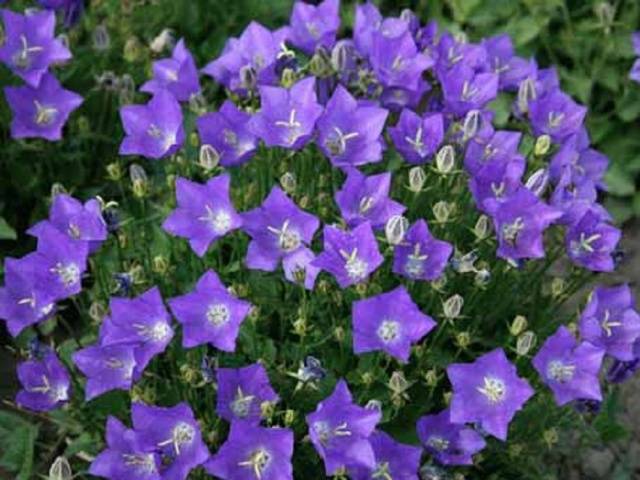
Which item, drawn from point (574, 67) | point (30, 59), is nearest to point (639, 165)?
point (574, 67)

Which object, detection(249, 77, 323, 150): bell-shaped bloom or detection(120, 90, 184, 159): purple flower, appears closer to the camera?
detection(249, 77, 323, 150): bell-shaped bloom

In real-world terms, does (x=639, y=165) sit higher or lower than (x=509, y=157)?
lower

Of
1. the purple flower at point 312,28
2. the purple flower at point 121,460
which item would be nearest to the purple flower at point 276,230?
the purple flower at point 121,460

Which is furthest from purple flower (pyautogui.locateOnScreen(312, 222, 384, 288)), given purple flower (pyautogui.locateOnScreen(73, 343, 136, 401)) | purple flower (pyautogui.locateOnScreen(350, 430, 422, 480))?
purple flower (pyautogui.locateOnScreen(73, 343, 136, 401))

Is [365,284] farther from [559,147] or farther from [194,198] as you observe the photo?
[559,147]

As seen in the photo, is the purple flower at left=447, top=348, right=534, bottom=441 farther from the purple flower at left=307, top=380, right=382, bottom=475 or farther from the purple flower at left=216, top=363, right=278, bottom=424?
the purple flower at left=216, top=363, right=278, bottom=424

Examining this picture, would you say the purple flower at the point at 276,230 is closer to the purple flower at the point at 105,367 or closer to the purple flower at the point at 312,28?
the purple flower at the point at 105,367
